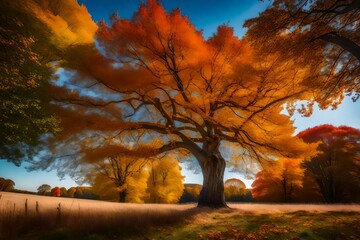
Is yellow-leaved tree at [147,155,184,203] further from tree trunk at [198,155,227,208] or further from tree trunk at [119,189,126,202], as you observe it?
tree trunk at [198,155,227,208]

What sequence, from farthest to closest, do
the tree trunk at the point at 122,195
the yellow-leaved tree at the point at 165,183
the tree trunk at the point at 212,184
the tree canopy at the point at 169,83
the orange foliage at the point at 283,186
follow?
1. the yellow-leaved tree at the point at 165,183
2. the tree trunk at the point at 122,195
3. the orange foliage at the point at 283,186
4. the tree trunk at the point at 212,184
5. the tree canopy at the point at 169,83

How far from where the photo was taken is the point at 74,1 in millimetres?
11297

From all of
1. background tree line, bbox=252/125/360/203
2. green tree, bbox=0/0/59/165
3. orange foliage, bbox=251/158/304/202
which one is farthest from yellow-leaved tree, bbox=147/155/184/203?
green tree, bbox=0/0/59/165

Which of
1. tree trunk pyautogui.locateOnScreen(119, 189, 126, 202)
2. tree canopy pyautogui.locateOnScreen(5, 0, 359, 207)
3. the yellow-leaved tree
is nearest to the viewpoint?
tree canopy pyautogui.locateOnScreen(5, 0, 359, 207)

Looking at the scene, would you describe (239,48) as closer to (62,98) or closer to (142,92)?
(142,92)

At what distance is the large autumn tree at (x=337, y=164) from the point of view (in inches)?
918

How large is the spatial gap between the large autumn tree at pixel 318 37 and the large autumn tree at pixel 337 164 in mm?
15335

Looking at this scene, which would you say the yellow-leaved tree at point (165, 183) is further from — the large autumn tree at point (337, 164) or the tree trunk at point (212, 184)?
the tree trunk at point (212, 184)

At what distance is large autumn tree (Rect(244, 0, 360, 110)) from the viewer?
6609 millimetres

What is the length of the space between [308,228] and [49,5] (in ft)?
43.9

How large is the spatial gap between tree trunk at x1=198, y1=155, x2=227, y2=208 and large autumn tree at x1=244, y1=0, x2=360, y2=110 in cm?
697

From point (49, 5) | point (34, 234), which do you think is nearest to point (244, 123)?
point (34, 234)

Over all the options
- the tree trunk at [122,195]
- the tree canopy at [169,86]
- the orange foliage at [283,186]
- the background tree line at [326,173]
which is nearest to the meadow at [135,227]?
the tree canopy at [169,86]

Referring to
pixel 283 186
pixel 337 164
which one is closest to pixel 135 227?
pixel 337 164
